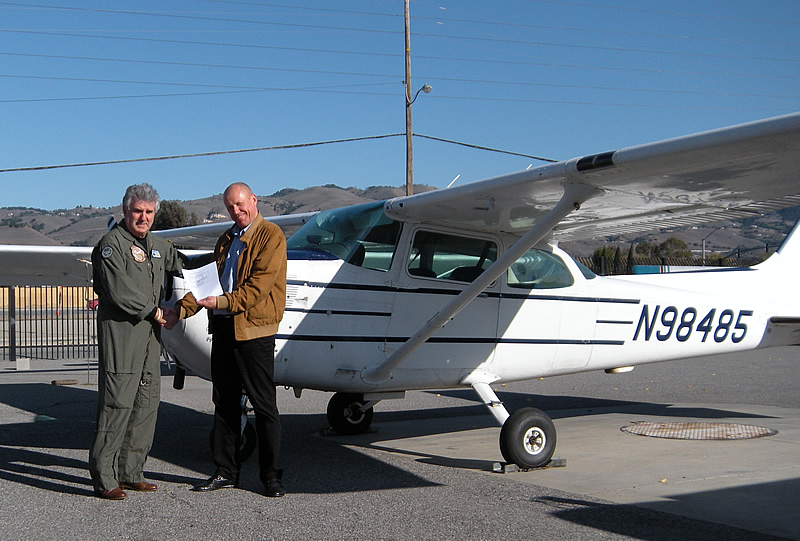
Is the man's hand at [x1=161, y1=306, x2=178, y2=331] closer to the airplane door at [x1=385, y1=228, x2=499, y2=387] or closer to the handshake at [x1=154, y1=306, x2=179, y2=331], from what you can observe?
the handshake at [x1=154, y1=306, x2=179, y2=331]

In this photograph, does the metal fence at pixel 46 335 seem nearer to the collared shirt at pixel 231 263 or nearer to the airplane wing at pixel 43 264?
the airplane wing at pixel 43 264

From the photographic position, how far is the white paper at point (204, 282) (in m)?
4.86

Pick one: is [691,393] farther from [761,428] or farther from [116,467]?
[116,467]

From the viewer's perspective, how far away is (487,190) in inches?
227

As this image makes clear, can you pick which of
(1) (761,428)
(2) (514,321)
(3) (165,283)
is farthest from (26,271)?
(1) (761,428)

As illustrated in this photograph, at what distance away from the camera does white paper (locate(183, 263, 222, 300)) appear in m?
4.86

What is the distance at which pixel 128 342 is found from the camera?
4.87 metres

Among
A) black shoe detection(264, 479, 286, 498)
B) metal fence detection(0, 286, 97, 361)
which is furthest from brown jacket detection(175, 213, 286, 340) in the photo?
metal fence detection(0, 286, 97, 361)

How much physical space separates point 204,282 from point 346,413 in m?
2.98

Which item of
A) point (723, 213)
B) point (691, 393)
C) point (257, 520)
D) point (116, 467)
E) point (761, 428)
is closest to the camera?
point (257, 520)

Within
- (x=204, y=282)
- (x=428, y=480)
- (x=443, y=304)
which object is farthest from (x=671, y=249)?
(x=204, y=282)

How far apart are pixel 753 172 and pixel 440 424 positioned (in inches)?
170

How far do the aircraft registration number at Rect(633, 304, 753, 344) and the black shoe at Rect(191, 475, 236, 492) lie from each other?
14.1 ft

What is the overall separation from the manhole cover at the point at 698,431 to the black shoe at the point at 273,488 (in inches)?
157
